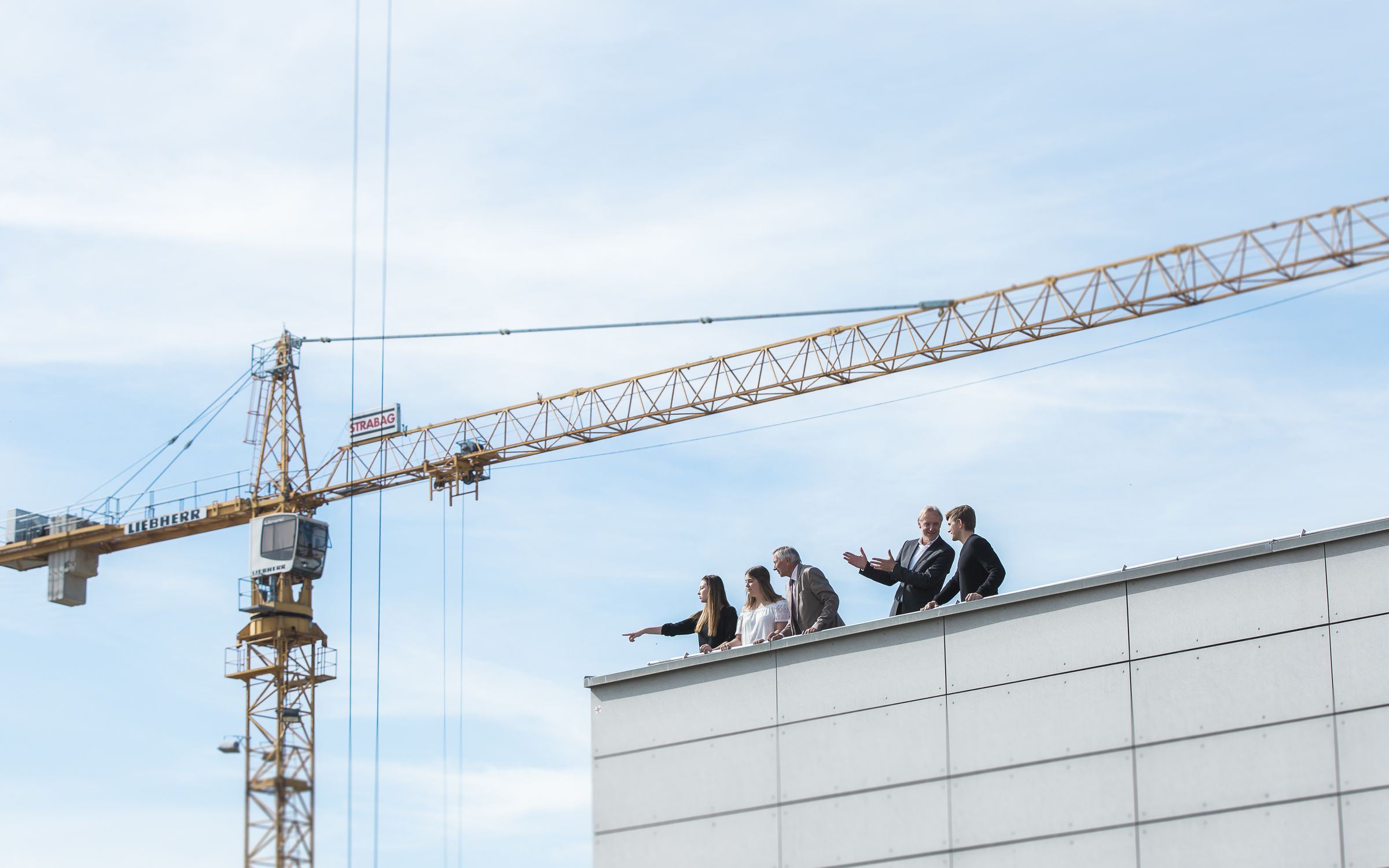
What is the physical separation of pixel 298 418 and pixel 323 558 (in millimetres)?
8607

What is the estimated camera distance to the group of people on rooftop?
17.2 meters

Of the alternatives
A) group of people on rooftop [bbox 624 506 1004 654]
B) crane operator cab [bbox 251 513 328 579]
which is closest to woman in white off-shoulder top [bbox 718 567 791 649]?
group of people on rooftop [bbox 624 506 1004 654]

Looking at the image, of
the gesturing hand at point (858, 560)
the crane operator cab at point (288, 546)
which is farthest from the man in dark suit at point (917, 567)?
the crane operator cab at point (288, 546)

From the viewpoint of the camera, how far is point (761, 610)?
61.3 ft

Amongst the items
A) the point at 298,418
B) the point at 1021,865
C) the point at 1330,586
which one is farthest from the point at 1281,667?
the point at 298,418

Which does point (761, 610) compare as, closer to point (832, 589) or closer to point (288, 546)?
point (832, 589)

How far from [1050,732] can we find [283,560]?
207 ft

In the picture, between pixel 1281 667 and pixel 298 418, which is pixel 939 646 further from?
pixel 298 418

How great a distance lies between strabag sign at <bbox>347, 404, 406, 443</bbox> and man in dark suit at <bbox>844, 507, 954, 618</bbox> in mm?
61556

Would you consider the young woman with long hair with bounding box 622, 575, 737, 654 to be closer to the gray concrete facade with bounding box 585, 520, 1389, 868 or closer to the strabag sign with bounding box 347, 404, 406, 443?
the gray concrete facade with bounding box 585, 520, 1389, 868

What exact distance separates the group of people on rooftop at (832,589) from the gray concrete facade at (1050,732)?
0.22m

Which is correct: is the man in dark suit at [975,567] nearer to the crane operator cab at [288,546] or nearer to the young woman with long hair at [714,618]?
the young woman with long hair at [714,618]

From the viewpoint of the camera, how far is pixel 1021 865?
1625 cm

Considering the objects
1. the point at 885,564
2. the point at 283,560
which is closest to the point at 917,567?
the point at 885,564
